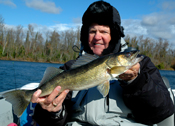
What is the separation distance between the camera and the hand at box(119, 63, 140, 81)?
2.07m

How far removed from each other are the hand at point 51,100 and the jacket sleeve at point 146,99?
100 centimetres

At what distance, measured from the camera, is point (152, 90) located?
217cm

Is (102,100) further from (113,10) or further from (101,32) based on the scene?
(113,10)

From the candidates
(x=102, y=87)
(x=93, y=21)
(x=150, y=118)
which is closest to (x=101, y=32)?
(x=93, y=21)

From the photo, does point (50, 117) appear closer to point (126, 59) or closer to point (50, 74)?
point (50, 74)

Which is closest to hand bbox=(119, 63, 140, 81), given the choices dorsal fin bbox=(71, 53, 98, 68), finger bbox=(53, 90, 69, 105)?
dorsal fin bbox=(71, 53, 98, 68)

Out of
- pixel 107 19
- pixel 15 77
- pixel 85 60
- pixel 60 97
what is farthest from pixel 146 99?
pixel 15 77

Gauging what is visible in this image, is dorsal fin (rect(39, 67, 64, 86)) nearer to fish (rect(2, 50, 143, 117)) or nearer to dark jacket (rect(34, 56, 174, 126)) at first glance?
fish (rect(2, 50, 143, 117))

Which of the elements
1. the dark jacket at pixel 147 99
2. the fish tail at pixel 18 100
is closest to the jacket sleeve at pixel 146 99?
the dark jacket at pixel 147 99

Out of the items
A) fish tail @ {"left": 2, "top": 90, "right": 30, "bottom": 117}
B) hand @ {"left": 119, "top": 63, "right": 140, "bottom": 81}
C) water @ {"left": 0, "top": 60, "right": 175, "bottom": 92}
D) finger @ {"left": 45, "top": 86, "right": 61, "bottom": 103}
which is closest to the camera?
hand @ {"left": 119, "top": 63, "right": 140, "bottom": 81}

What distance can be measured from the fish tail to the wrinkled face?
1.73 m

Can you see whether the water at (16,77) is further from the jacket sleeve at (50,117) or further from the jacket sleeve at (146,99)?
the jacket sleeve at (146,99)

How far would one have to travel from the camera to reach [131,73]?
6.83ft

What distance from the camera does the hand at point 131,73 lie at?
2.07 meters
